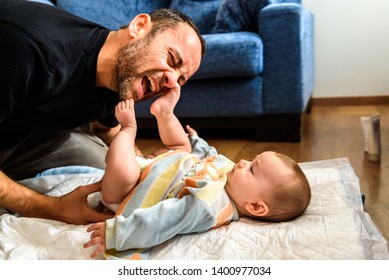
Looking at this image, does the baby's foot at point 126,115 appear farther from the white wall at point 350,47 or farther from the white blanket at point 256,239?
the white wall at point 350,47

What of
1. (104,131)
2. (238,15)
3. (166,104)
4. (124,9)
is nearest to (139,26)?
(166,104)

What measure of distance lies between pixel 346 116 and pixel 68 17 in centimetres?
219

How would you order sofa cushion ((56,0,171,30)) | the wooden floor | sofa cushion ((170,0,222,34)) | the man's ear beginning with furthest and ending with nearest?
sofa cushion ((56,0,171,30)) < sofa cushion ((170,0,222,34)) < the wooden floor < the man's ear

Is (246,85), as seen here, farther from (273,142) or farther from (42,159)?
(42,159)

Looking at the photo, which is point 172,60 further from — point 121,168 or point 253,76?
point 253,76

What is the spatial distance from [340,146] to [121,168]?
144 centimetres

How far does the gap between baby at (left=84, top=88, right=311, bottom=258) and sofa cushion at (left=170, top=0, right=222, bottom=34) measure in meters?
1.85

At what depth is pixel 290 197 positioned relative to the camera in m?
0.98

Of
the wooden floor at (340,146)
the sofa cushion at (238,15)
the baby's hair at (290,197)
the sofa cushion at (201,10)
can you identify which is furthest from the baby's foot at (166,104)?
the sofa cushion at (201,10)

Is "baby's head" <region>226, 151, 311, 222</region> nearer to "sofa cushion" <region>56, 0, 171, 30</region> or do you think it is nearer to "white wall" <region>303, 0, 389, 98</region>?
"sofa cushion" <region>56, 0, 171, 30</region>

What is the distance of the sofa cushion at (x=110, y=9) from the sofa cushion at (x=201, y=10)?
0.16m

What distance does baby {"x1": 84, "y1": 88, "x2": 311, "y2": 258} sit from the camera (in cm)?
90

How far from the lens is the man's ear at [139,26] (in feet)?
4.26

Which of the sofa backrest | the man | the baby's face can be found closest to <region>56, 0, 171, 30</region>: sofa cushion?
the sofa backrest
